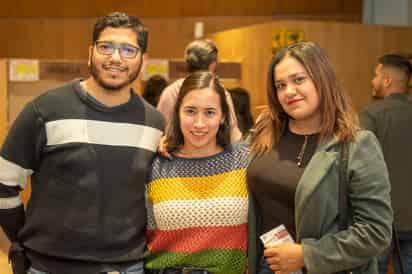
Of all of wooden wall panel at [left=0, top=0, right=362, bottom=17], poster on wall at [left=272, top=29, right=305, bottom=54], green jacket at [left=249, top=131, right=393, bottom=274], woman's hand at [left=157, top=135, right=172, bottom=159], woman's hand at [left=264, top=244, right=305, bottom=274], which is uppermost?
wooden wall panel at [left=0, top=0, right=362, bottom=17]

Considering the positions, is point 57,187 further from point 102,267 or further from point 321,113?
point 321,113

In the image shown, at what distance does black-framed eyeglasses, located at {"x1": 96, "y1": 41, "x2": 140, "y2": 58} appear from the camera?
79.5 inches

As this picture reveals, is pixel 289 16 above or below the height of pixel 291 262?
above

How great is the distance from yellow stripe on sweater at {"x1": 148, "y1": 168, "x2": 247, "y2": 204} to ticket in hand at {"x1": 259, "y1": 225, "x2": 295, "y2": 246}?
7.2 inches

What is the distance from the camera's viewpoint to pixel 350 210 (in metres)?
1.84

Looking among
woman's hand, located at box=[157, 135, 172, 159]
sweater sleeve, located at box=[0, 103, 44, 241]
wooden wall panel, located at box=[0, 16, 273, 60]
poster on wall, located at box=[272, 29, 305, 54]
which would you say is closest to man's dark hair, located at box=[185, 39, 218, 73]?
poster on wall, located at box=[272, 29, 305, 54]

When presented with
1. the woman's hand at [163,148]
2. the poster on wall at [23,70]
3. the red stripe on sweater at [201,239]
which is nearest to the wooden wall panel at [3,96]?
the poster on wall at [23,70]

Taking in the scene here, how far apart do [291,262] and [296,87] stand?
1.84ft

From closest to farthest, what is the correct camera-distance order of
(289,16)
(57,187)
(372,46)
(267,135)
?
1. (57,187)
2. (267,135)
3. (372,46)
4. (289,16)

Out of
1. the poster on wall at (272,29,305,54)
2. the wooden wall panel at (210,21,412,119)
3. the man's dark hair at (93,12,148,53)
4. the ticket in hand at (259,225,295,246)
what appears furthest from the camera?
the wooden wall panel at (210,21,412,119)

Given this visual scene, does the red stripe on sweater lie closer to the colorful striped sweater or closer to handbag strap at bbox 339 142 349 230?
the colorful striped sweater

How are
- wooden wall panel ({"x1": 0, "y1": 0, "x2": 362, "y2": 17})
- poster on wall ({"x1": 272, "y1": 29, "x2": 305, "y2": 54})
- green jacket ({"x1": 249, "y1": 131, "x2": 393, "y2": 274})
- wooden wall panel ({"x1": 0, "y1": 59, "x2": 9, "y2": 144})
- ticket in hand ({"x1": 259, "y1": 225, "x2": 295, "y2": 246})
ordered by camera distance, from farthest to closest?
wooden wall panel ({"x1": 0, "y1": 0, "x2": 362, "y2": 17})
poster on wall ({"x1": 272, "y1": 29, "x2": 305, "y2": 54})
wooden wall panel ({"x1": 0, "y1": 59, "x2": 9, "y2": 144})
ticket in hand ({"x1": 259, "y1": 225, "x2": 295, "y2": 246})
green jacket ({"x1": 249, "y1": 131, "x2": 393, "y2": 274})

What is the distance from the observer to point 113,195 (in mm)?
1990

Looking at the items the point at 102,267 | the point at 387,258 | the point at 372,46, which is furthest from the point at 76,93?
the point at 372,46
